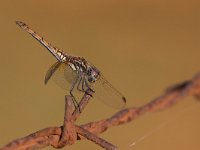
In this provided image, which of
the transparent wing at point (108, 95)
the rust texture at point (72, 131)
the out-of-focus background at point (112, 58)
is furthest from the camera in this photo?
the out-of-focus background at point (112, 58)

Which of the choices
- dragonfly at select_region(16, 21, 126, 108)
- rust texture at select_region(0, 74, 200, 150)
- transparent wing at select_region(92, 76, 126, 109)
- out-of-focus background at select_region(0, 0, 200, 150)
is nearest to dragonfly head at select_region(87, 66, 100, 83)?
dragonfly at select_region(16, 21, 126, 108)

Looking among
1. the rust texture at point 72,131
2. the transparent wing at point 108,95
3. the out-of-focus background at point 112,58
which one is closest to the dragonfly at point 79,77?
the transparent wing at point 108,95

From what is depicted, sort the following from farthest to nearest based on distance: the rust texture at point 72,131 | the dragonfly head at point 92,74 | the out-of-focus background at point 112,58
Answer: the out-of-focus background at point 112,58 < the dragonfly head at point 92,74 < the rust texture at point 72,131

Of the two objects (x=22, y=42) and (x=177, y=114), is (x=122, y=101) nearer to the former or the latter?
(x=177, y=114)

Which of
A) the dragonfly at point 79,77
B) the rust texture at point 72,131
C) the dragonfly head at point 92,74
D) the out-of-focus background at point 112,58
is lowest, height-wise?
the rust texture at point 72,131

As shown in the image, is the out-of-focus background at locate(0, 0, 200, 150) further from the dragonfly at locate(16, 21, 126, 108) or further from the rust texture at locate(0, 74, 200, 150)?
the rust texture at locate(0, 74, 200, 150)

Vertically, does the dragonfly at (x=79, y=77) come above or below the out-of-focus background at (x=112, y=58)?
below

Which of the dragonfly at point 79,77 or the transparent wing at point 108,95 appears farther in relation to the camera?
the transparent wing at point 108,95

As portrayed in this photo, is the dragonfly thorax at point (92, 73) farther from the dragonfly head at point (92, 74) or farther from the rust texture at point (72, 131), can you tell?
the rust texture at point (72, 131)

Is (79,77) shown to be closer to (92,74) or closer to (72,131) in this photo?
(92,74)
